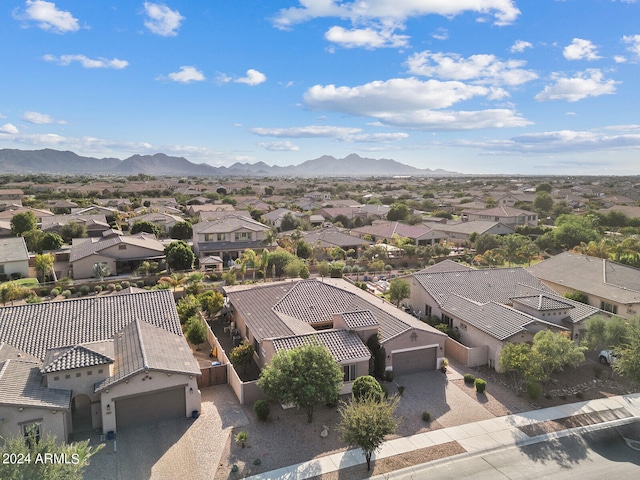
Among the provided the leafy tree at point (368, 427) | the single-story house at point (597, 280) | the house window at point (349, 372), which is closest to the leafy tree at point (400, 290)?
the single-story house at point (597, 280)

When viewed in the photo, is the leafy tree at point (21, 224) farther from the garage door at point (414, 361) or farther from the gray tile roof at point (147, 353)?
the garage door at point (414, 361)

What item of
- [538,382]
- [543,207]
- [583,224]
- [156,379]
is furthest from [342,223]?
[156,379]

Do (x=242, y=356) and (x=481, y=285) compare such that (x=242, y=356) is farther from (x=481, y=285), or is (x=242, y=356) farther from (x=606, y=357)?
(x=606, y=357)

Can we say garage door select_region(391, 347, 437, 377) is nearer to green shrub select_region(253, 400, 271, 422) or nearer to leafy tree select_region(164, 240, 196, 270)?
green shrub select_region(253, 400, 271, 422)

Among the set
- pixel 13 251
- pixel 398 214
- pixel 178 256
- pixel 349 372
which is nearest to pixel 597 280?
pixel 349 372

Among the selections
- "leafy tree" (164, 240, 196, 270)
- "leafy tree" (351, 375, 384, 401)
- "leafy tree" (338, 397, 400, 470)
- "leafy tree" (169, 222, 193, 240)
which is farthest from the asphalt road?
"leafy tree" (169, 222, 193, 240)

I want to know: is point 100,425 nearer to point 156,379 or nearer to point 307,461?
point 156,379
